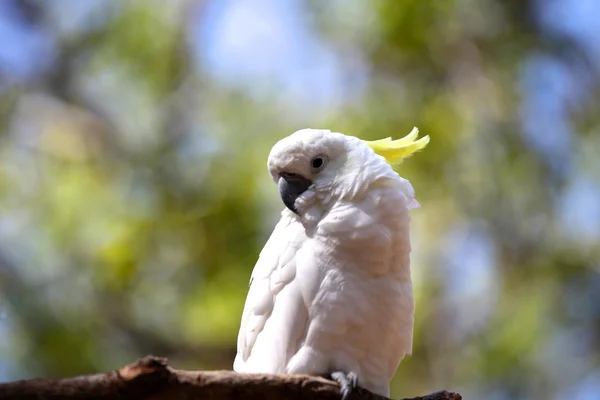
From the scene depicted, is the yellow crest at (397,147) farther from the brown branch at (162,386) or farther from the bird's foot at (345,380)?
the brown branch at (162,386)

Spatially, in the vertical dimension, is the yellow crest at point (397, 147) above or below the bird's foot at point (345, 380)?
above

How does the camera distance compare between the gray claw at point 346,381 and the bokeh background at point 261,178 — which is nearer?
the gray claw at point 346,381

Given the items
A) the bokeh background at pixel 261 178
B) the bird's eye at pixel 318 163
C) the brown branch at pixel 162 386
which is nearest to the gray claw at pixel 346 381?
the brown branch at pixel 162 386

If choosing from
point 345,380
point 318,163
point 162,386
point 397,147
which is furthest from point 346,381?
point 397,147

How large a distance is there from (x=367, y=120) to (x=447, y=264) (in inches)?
39.5

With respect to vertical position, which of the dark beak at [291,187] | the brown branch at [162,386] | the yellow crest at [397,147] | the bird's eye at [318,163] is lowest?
the brown branch at [162,386]

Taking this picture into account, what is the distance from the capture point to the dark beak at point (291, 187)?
2340 millimetres

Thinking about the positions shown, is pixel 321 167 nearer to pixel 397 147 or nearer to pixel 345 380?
pixel 397 147

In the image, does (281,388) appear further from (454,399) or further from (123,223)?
(123,223)

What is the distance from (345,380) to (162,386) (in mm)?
600

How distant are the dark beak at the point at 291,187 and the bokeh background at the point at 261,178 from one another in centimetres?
183

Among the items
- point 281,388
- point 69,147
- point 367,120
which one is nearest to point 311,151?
point 281,388

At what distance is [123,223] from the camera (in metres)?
4.45

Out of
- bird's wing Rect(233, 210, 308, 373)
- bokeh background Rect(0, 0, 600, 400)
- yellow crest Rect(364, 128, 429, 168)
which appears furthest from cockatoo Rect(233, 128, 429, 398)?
bokeh background Rect(0, 0, 600, 400)
